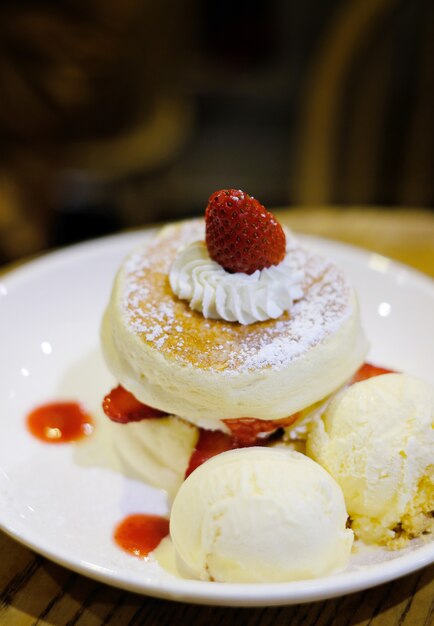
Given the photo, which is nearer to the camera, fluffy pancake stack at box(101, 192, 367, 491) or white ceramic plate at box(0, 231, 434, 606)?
white ceramic plate at box(0, 231, 434, 606)

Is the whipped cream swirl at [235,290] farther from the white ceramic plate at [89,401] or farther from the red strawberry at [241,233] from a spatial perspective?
the white ceramic plate at [89,401]

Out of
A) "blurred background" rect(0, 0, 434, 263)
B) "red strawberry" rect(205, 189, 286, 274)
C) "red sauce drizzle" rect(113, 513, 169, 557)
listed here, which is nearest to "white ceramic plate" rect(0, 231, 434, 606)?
"red sauce drizzle" rect(113, 513, 169, 557)

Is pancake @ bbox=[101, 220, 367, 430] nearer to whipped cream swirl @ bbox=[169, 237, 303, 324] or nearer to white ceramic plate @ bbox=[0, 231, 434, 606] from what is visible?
whipped cream swirl @ bbox=[169, 237, 303, 324]

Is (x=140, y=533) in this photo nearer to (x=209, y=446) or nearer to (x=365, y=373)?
(x=209, y=446)

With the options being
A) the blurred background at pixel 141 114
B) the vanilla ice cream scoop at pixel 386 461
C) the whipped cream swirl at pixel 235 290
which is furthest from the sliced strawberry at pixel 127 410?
the blurred background at pixel 141 114

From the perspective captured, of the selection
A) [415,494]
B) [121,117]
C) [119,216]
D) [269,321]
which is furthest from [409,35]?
[415,494]

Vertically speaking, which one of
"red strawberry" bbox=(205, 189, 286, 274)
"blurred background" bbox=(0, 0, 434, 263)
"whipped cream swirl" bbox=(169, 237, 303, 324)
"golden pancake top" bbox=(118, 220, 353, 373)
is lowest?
"blurred background" bbox=(0, 0, 434, 263)

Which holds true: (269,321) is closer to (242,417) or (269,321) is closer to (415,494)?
(242,417)

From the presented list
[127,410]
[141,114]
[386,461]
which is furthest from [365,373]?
[141,114]
